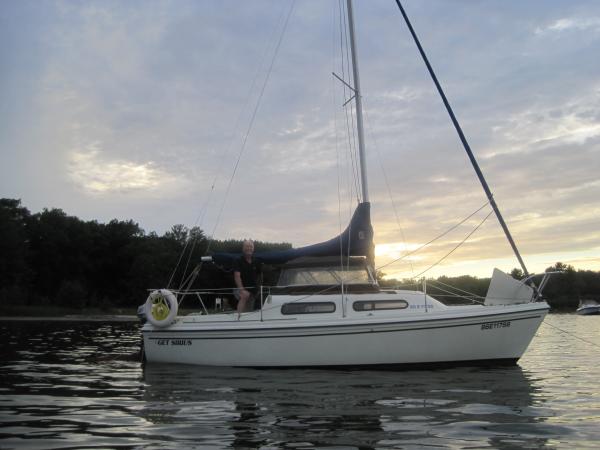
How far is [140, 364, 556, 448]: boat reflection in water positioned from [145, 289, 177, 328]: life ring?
1.26 meters

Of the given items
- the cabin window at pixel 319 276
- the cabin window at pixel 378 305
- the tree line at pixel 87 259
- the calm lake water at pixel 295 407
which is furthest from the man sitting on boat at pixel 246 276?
the tree line at pixel 87 259

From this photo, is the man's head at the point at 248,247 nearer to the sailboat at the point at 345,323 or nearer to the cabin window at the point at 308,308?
the sailboat at the point at 345,323

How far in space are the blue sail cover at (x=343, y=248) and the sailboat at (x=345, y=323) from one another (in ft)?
0.07

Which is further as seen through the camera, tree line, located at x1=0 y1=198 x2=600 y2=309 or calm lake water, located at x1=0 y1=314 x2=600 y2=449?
tree line, located at x1=0 y1=198 x2=600 y2=309

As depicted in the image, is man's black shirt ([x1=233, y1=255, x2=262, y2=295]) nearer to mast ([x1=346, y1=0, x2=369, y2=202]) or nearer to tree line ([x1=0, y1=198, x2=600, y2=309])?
mast ([x1=346, y1=0, x2=369, y2=202])

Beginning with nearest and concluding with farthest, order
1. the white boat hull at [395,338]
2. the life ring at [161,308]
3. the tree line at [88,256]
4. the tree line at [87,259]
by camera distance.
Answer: the white boat hull at [395,338] → the life ring at [161,308] → the tree line at [87,259] → the tree line at [88,256]

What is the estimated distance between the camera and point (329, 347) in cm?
1048

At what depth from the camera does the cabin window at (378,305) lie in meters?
10.9

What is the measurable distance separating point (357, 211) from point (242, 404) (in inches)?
235

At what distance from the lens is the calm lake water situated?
5.58m

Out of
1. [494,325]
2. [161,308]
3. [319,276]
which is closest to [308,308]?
[319,276]

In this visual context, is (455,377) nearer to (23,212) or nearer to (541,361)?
(541,361)

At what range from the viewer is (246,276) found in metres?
12.1

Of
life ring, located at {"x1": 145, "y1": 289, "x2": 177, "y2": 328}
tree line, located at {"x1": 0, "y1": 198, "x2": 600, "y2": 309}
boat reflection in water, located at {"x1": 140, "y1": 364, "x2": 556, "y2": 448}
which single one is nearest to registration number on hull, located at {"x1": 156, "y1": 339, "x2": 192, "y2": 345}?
life ring, located at {"x1": 145, "y1": 289, "x2": 177, "y2": 328}
